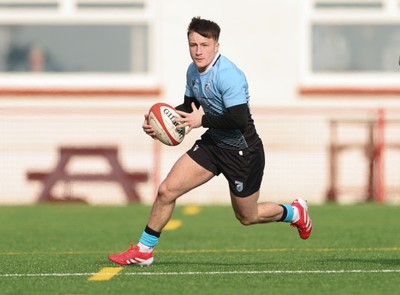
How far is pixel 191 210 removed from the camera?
18297mm

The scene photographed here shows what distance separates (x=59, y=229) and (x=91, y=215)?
2390 millimetres

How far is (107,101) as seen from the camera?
796 inches

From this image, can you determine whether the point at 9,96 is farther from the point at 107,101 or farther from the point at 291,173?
the point at 291,173

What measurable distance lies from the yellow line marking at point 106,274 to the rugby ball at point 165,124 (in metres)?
1.10

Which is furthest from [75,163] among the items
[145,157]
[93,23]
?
[93,23]

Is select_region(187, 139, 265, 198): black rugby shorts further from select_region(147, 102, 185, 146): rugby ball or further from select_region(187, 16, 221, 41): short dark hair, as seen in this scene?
select_region(187, 16, 221, 41): short dark hair

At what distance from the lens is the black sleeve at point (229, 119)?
9.81m

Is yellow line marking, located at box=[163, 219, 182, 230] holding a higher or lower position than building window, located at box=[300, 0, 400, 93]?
lower

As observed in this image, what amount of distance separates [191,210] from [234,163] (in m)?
8.13

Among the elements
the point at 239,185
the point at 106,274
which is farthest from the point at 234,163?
the point at 106,274

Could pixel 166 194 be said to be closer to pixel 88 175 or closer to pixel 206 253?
pixel 206 253

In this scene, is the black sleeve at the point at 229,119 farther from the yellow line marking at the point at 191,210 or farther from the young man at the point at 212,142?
the yellow line marking at the point at 191,210

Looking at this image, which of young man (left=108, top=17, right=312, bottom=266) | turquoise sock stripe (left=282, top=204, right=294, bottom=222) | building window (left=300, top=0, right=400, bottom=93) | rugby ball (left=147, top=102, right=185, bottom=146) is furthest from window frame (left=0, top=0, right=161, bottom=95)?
rugby ball (left=147, top=102, right=185, bottom=146)

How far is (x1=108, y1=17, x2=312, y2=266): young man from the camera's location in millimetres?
9828
